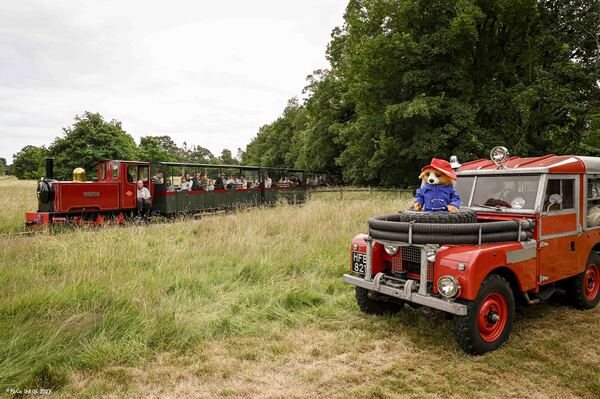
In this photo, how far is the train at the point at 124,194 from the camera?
11953 millimetres

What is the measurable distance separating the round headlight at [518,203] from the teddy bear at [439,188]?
0.77 metres

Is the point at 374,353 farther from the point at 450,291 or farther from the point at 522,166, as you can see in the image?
the point at 522,166

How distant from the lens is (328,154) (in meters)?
36.8

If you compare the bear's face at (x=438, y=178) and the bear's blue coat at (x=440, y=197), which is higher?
the bear's face at (x=438, y=178)

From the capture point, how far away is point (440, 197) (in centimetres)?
474

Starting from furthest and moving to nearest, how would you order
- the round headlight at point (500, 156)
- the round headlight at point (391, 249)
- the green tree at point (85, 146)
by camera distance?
the green tree at point (85, 146) < the round headlight at point (500, 156) < the round headlight at point (391, 249)

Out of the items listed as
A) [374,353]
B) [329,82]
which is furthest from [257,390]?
[329,82]

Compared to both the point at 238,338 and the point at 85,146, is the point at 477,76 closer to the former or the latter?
the point at 238,338

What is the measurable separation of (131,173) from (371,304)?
12.1 meters

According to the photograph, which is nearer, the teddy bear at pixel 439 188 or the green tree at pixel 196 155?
the teddy bear at pixel 439 188

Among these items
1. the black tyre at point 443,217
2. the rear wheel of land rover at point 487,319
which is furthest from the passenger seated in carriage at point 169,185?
the rear wheel of land rover at point 487,319

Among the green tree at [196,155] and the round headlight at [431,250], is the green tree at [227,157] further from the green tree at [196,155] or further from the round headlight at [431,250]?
the round headlight at [431,250]

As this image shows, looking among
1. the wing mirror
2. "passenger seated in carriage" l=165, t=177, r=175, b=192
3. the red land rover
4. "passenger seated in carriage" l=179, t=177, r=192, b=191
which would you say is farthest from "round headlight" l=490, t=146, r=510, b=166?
"passenger seated in carriage" l=179, t=177, r=192, b=191

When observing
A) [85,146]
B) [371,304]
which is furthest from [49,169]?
[85,146]
